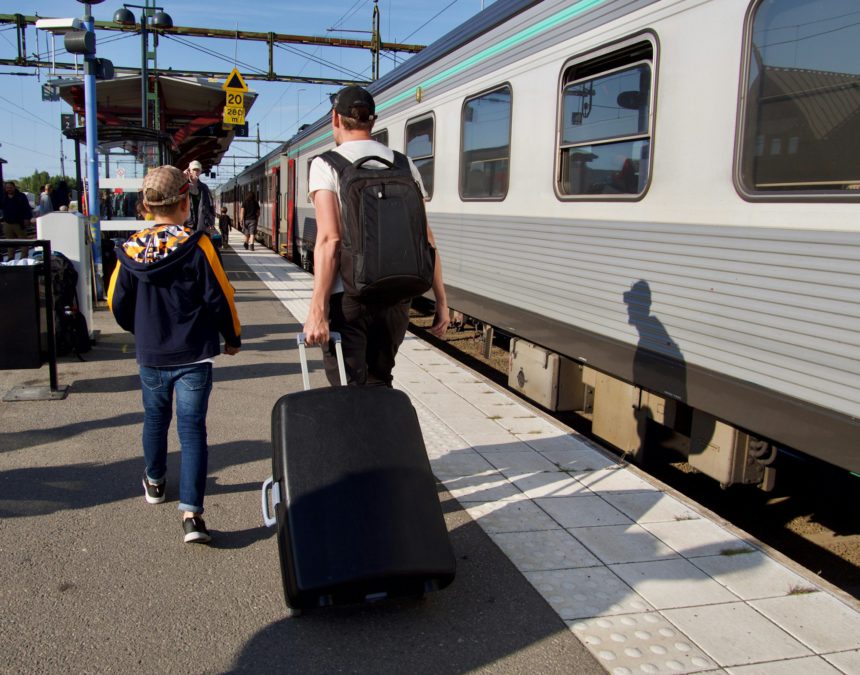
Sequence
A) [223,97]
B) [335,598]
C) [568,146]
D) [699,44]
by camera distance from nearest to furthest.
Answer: [335,598], [699,44], [568,146], [223,97]

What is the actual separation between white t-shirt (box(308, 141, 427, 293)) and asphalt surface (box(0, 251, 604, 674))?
4.40 feet

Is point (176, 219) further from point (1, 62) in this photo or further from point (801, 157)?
point (1, 62)

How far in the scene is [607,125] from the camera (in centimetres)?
516

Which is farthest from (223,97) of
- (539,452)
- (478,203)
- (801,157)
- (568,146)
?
(801,157)

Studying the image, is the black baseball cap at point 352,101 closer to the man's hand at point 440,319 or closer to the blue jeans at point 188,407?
the man's hand at point 440,319

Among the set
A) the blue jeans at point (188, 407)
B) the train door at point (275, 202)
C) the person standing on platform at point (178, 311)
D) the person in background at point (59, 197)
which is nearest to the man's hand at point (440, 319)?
the person standing on platform at point (178, 311)

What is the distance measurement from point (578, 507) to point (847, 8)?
2.69 metres

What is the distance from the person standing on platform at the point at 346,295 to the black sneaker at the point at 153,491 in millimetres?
1174

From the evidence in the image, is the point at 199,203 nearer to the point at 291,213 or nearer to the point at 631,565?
the point at 631,565

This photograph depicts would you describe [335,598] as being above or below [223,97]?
below

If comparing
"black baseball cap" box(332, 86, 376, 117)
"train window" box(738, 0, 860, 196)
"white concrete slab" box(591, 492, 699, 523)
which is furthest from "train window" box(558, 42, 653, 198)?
"black baseball cap" box(332, 86, 376, 117)

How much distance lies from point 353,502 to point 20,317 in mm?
4231

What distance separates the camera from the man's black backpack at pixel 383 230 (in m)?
3.19

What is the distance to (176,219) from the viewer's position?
3648 millimetres
